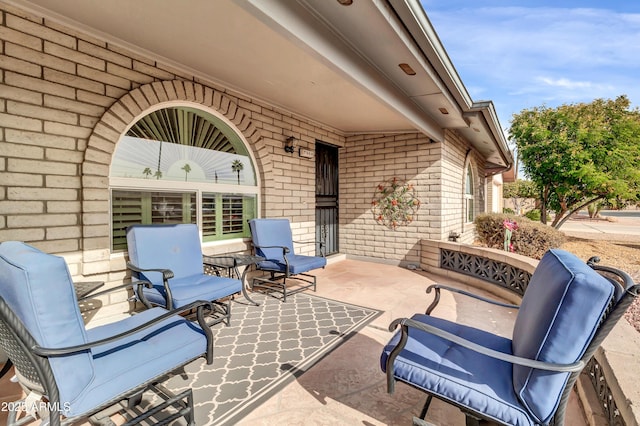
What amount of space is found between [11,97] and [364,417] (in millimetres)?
3469

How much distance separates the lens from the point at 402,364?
1459 millimetres

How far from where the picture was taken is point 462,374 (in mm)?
1372

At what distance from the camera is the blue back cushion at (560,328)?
3.67 ft

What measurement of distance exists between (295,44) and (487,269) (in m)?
4.03

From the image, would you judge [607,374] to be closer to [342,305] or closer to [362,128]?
[342,305]

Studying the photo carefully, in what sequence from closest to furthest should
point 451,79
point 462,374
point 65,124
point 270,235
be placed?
point 462,374 → point 65,124 → point 451,79 → point 270,235

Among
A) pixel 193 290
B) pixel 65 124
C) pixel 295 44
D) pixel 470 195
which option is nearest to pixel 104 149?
pixel 65 124

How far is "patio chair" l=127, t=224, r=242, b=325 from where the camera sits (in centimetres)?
253

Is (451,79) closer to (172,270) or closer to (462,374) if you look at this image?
(462,374)

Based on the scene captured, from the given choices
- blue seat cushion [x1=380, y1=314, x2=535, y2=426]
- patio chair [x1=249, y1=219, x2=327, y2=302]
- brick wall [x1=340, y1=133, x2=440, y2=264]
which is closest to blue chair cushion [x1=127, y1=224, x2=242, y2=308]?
patio chair [x1=249, y1=219, x2=327, y2=302]

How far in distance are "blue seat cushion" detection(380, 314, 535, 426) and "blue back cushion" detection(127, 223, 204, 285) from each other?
2330mm

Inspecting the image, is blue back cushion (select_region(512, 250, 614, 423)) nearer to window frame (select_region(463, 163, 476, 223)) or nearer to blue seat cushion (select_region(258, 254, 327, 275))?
blue seat cushion (select_region(258, 254, 327, 275))

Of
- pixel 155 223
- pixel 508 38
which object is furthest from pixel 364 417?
pixel 508 38

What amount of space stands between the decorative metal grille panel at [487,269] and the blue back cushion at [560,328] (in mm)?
2545
